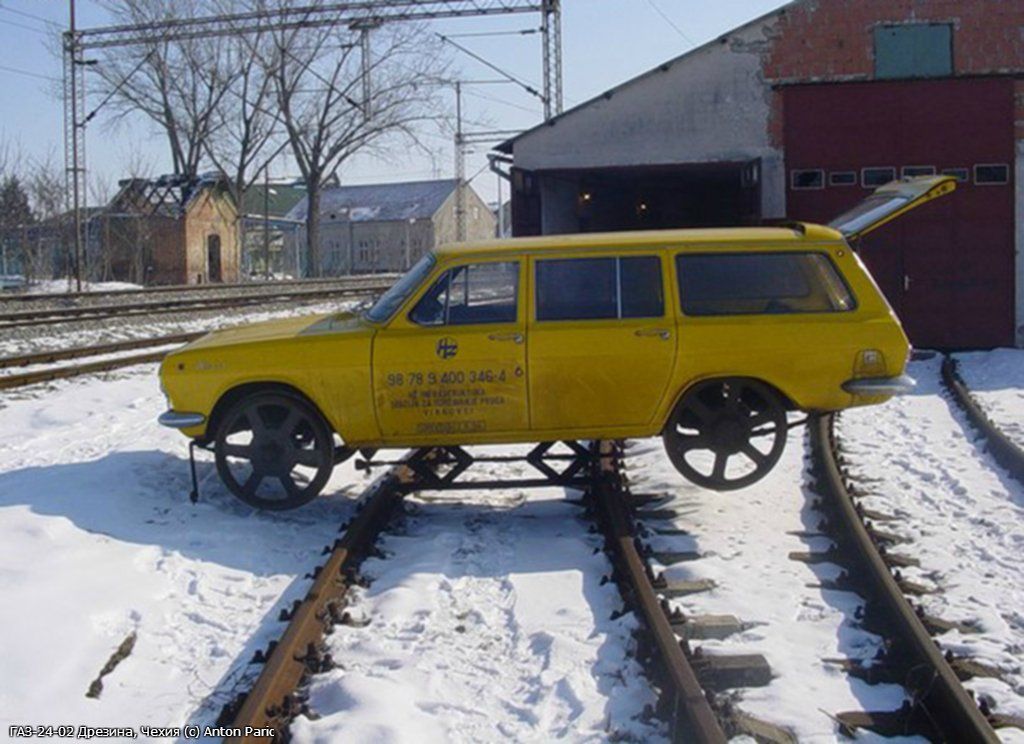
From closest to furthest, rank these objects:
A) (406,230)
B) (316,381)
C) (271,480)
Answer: (316,381) < (271,480) < (406,230)

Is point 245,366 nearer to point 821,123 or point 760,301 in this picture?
point 760,301

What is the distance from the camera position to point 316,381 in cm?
694

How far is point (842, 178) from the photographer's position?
58.1 ft

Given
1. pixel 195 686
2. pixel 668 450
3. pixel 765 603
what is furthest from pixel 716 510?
pixel 195 686

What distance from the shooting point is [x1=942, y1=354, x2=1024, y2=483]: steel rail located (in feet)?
26.5

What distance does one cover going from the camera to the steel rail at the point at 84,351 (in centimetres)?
1458

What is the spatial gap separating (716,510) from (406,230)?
76.8 metres

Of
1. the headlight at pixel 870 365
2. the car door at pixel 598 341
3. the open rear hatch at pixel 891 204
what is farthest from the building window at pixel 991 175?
the car door at pixel 598 341

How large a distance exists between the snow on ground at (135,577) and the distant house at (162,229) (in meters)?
47.7

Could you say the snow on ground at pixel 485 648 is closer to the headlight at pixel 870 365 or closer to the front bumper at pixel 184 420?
the front bumper at pixel 184 420

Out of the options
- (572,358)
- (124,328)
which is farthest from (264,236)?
(572,358)

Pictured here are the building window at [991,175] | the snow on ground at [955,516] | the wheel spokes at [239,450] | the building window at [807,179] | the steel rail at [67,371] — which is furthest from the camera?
the building window at [807,179]

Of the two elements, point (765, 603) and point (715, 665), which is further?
point (765, 603)

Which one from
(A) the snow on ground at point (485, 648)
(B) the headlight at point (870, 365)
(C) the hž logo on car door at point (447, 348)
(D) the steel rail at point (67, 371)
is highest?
(C) the hž logo on car door at point (447, 348)
